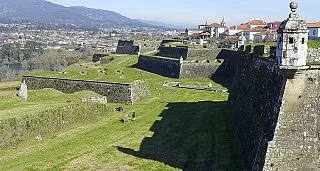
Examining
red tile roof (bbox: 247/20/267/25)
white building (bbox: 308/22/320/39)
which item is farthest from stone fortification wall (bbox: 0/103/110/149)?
red tile roof (bbox: 247/20/267/25)

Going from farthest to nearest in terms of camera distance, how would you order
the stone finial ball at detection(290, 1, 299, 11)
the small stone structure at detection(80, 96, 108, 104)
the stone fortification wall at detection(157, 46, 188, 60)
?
the stone fortification wall at detection(157, 46, 188, 60) → the small stone structure at detection(80, 96, 108, 104) → the stone finial ball at detection(290, 1, 299, 11)

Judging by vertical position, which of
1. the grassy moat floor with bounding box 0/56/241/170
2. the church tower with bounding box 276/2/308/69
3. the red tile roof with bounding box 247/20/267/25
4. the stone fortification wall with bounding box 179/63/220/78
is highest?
the red tile roof with bounding box 247/20/267/25

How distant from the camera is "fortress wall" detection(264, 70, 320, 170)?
17.9 m

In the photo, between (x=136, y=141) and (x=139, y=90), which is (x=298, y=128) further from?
(x=139, y=90)

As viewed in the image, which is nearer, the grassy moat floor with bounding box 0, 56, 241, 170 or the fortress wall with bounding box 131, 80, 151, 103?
the grassy moat floor with bounding box 0, 56, 241, 170

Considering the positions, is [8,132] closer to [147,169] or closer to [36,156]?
[36,156]

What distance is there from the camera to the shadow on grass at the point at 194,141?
80.0 ft

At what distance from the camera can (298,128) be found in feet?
59.7

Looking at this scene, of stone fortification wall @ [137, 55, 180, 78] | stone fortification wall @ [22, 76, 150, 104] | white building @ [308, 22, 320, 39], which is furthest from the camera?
stone fortification wall @ [137, 55, 180, 78]

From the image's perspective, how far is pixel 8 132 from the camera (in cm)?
2958

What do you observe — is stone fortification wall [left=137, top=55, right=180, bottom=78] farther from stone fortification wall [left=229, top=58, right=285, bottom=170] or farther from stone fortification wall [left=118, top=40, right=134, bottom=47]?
stone fortification wall [left=229, top=58, right=285, bottom=170]

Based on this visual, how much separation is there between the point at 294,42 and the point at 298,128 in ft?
11.5

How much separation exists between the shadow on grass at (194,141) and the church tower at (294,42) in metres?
6.98

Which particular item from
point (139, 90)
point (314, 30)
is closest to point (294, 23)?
point (139, 90)
